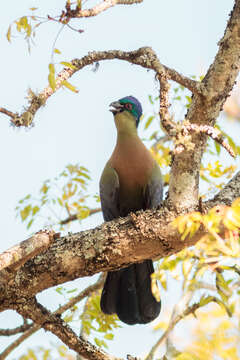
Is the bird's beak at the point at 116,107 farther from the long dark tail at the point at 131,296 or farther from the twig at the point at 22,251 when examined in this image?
the twig at the point at 22,251

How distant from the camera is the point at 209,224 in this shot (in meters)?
2.26

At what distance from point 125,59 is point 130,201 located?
1489 millimetres

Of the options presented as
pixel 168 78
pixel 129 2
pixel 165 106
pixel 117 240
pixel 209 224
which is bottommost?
pixel 209 224

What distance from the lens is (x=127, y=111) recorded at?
5.02 metres

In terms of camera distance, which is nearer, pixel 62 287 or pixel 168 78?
pixel 168 78

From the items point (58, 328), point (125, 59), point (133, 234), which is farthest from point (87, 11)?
point (58, 328)

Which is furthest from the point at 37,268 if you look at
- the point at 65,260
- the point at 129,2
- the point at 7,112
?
the point at 129,2

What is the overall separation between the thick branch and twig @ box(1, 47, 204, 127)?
0.80 metres

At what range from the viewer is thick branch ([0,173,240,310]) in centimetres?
333

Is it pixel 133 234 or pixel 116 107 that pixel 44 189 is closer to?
pixel 116 107

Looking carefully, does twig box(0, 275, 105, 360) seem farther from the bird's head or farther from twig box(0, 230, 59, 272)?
the bird's head

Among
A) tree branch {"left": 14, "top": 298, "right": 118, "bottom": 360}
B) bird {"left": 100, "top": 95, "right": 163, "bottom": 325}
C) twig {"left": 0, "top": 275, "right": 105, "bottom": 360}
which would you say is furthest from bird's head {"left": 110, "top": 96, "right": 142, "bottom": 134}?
tree branch {"left": 14, "top": 298, "right": 118, "bottom": 360}

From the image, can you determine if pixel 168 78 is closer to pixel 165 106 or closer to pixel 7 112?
pixel 165 106

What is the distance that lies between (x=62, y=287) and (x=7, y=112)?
59.5 inches
